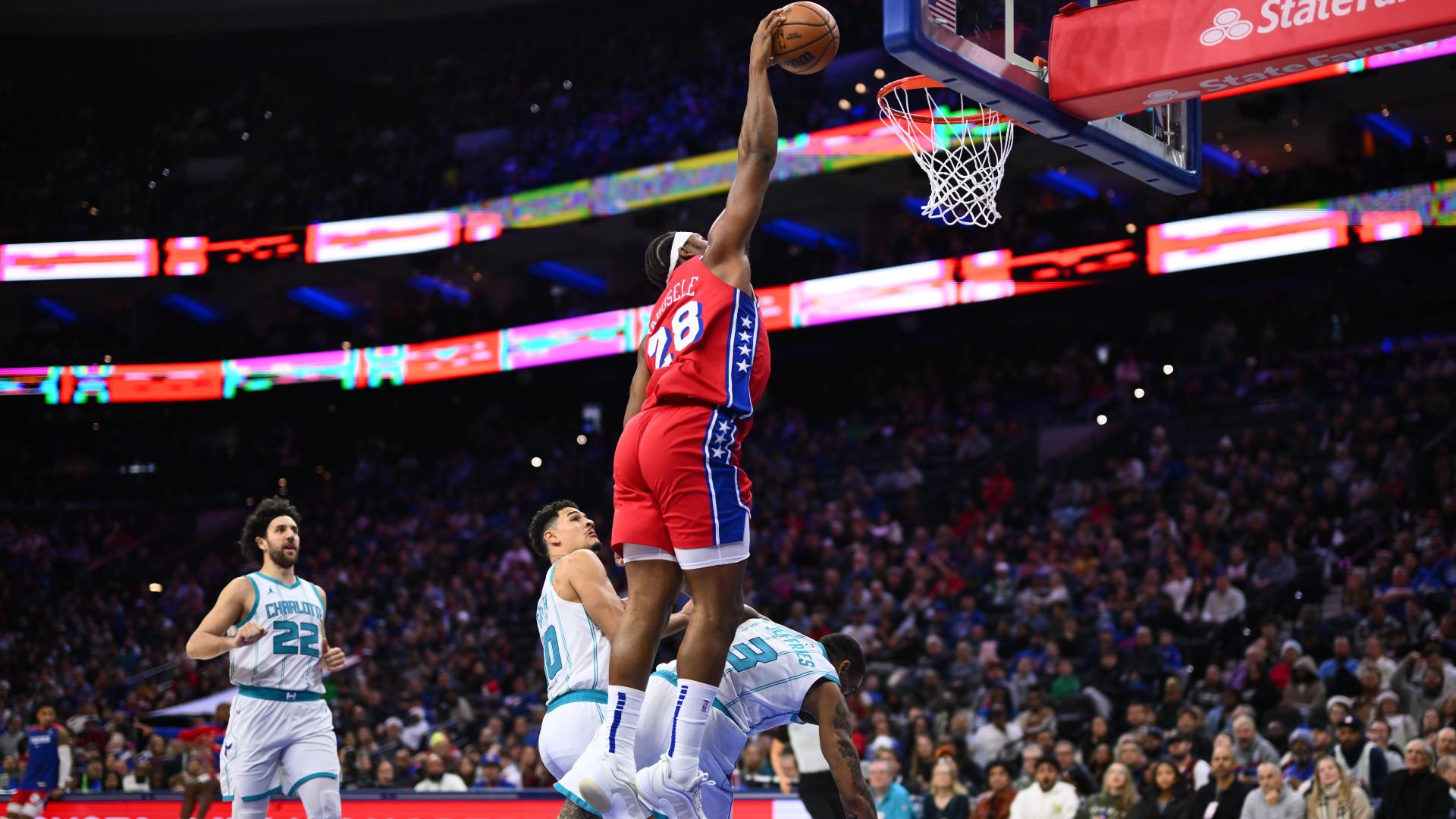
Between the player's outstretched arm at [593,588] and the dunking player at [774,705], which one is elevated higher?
the player's outstretched arm at [593,588]

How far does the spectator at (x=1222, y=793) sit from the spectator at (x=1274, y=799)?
0.54 ft

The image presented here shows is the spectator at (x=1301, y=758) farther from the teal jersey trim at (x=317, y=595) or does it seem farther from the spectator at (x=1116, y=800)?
the teal jersey trim at (x=317, y=595)

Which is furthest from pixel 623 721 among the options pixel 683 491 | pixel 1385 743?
pixel 1385 743

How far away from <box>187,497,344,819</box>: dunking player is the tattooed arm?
2660 millimetres

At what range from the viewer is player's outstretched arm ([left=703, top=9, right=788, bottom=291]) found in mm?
4801

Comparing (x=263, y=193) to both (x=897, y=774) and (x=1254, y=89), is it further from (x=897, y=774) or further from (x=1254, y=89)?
(x=897, y=774)

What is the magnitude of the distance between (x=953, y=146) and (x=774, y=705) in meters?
3.48

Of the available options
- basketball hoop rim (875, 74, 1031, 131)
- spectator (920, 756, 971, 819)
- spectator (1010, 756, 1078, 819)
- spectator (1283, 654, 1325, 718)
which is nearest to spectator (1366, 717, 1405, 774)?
spectator (1283, 654, 1325, 718)

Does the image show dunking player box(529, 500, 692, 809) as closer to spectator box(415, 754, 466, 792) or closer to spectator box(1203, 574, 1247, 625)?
spectator box(415, 754, 466, 792)

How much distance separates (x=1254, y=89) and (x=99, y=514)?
81.0ft

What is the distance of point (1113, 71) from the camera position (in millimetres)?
6527

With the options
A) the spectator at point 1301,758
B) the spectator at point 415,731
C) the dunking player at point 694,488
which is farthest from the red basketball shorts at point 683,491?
the spectator at point 415,731

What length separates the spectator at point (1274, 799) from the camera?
1066cm

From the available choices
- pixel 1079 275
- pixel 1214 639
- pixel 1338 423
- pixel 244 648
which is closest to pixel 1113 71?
pixel 244 648
